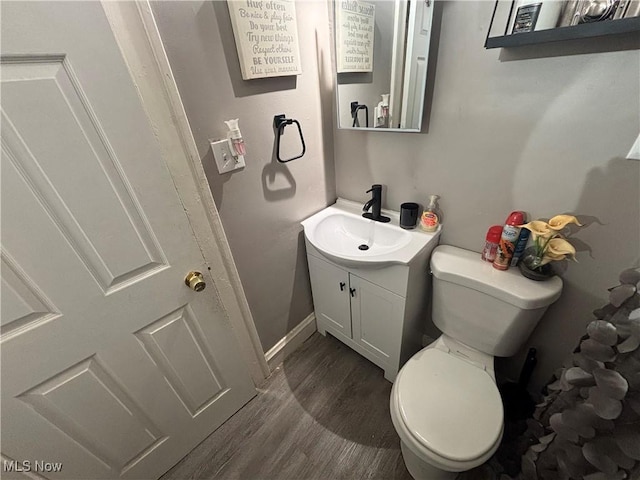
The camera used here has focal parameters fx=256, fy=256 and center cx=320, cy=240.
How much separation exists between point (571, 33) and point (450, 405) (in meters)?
1.12

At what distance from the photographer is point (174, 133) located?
75 centimetres

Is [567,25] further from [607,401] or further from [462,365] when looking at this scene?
[462,365]

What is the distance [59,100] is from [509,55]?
1190 millimetres

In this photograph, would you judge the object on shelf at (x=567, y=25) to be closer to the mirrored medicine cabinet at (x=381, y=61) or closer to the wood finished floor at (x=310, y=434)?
the mirrored medicine cabinet at (x=381, y=61)

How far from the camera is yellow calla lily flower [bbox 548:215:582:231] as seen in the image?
0.78 metres

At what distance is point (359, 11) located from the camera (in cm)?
103

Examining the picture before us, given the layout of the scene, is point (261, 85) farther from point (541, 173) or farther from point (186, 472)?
point (186, 472)

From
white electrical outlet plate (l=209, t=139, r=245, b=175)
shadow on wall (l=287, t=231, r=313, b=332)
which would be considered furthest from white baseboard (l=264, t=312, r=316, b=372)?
white electrical outlet plate (l=209, t=139, r=245, b=175)

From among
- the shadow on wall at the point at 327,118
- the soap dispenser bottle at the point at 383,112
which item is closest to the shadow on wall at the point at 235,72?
the shadow on wall at the point at 327,118

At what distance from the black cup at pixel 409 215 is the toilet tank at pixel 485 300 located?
164mm

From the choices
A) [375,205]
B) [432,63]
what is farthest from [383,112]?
[375,205]

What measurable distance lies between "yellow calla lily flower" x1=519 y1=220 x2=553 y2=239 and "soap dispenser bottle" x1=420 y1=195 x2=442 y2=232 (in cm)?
32

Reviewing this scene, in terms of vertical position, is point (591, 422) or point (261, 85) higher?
point (261, 85)

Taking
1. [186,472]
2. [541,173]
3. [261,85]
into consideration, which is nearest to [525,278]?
[541,173]
